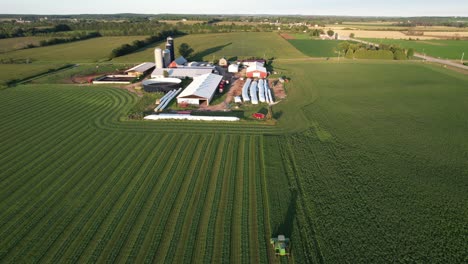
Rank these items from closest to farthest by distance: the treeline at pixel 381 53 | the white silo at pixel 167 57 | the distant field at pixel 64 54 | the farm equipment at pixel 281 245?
the farm equipment at pixel 281 245 → the white silo at pixel 167 57 → the treeline at pixel 381 53 → the distant field at pixel 64 54

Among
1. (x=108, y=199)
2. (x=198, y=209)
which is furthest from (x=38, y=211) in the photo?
(x=198, y=209)

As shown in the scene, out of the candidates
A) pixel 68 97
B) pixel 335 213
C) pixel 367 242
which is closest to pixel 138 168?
pixel 335 213

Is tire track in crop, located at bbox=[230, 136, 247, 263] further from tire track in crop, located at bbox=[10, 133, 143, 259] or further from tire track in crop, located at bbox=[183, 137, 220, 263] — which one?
tire track in crop, located at bbox=[10, 133, 143, 259]

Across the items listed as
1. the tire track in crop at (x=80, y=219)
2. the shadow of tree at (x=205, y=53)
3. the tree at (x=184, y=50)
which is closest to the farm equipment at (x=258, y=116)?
the tire track in crop at (x=80, y=219)

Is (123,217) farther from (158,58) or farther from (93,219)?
(158,58)

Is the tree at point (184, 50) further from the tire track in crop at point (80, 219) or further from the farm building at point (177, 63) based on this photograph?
the tire track in crop at point (80, 219)

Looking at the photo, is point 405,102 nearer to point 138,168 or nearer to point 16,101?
point 138,168

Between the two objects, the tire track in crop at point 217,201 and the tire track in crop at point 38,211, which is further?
the tire track in crop at point 38,211
